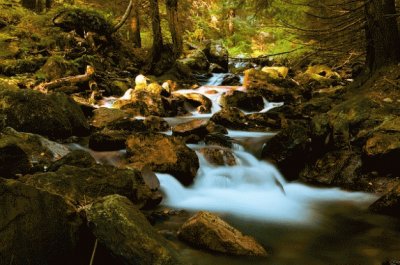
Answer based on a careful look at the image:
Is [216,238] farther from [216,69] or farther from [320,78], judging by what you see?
[216,69]

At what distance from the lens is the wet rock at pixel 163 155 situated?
6.19m

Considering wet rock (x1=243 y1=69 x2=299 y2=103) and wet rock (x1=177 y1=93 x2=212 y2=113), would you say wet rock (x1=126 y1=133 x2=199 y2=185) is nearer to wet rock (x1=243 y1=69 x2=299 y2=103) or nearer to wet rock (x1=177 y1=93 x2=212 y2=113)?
wet rock (x1=177 y1=93 x2=212 y2=113)

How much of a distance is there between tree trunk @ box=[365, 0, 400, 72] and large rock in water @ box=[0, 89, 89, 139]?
680cm

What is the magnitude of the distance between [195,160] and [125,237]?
368 centimetres

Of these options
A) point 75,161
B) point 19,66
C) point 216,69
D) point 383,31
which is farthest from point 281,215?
point 216,69

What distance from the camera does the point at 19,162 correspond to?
4594 millimetres

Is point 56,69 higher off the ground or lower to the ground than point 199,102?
higher

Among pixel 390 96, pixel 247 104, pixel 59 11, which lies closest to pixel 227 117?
pixel 247 104

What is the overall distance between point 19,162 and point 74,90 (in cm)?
663

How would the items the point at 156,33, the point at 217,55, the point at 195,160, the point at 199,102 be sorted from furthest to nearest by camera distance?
1. the point at 217,55
2. the point at 156,33
3. the point at 199,102
4. the point at 195,160

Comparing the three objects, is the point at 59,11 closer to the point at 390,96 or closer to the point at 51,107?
the point at 51,107

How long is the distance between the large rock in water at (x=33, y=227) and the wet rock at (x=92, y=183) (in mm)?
765

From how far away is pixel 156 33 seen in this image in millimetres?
14930

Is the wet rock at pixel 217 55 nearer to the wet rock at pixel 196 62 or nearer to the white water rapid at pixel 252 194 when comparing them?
the wet rock at pixel 196 62
